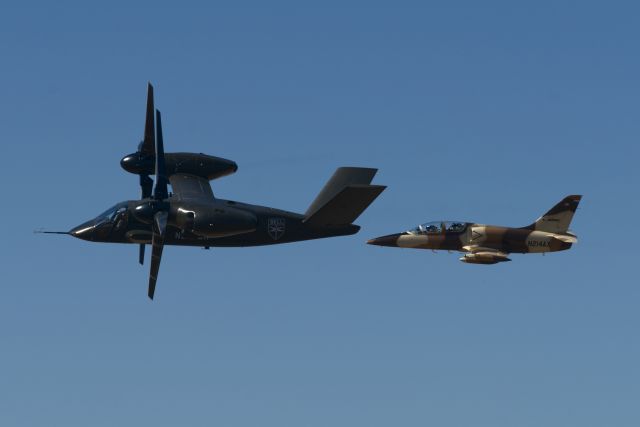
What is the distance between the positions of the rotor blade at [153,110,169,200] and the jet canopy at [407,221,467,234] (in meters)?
21.5

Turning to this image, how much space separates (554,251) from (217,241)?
2618 centimetres

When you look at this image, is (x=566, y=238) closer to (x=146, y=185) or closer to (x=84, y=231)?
(x=146, y=185)

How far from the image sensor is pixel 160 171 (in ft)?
272

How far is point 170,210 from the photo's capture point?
8000 cm

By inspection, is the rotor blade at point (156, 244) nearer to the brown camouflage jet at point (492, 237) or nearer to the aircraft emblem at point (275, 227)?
the aircraft emblem at point (275, 227)

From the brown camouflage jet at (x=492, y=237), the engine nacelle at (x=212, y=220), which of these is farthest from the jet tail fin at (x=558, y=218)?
the engine nacelle at (x=212, y=220)

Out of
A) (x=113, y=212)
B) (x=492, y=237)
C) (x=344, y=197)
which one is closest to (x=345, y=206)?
(x=344, y=197)

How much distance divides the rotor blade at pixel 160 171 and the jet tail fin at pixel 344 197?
33.6 feet

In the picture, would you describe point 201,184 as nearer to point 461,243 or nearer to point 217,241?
point 217,241

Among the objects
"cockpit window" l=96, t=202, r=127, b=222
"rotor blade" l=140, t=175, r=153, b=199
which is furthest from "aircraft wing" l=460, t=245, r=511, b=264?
"cockpit window" l=96, t=202, r=127, b=222

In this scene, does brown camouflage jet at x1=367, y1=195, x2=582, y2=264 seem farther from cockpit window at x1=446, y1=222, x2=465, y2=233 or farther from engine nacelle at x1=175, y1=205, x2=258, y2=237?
engine nacelle at x1=175, y1=205, x2=258, y2=237

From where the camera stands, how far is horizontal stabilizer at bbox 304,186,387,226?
81875 millimetres

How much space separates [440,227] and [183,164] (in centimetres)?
2064

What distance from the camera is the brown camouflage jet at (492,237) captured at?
9106 centimetres
